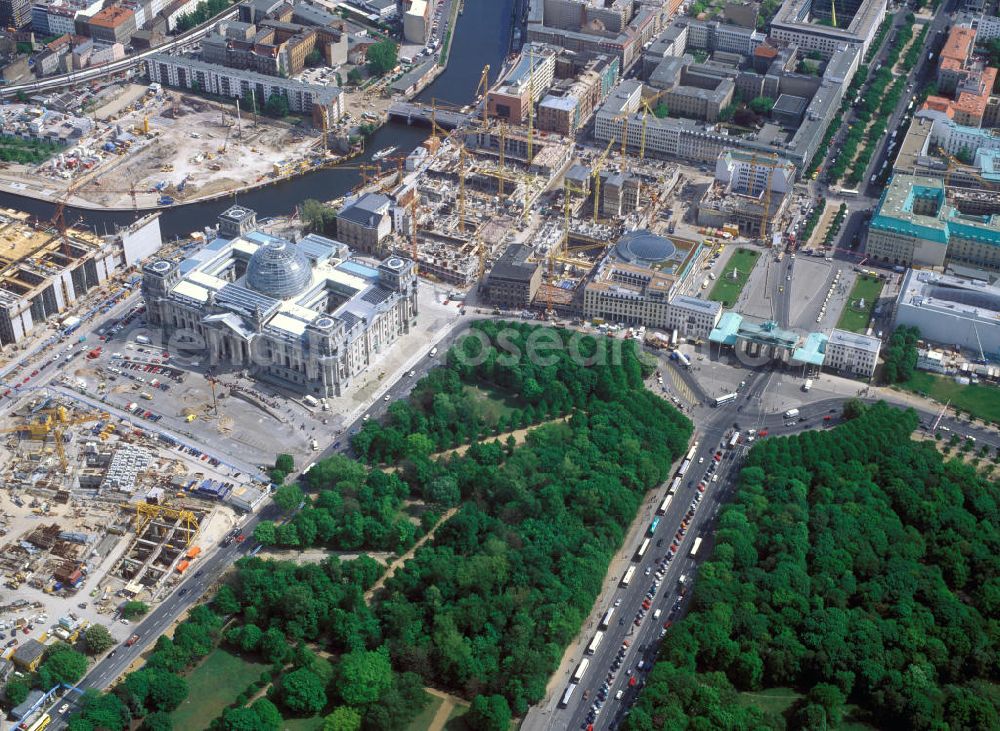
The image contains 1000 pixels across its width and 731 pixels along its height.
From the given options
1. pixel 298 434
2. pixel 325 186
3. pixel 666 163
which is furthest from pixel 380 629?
pixel 666 163

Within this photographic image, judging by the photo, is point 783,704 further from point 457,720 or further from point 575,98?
point 575,98

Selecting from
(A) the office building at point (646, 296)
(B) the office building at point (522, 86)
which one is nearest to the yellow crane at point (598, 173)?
(B) the office building at point (522, 86)

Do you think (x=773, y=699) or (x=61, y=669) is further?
(x=773, y=699)

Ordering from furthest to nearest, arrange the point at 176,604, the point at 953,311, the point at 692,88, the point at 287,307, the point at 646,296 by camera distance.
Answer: the point at 692,88
the point at 646,296
the point at 953,311
the point at 287,307
the point at 176,604

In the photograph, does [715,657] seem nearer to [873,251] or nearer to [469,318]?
[469,318]


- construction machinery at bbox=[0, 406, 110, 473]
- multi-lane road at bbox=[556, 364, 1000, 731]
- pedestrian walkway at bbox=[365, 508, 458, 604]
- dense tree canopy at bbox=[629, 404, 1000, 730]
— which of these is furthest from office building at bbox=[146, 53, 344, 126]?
dense tree canopy at bbox=[629, 404, 1000, 730]

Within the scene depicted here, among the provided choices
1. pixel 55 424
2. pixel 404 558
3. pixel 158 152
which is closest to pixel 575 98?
pixel 158 152
